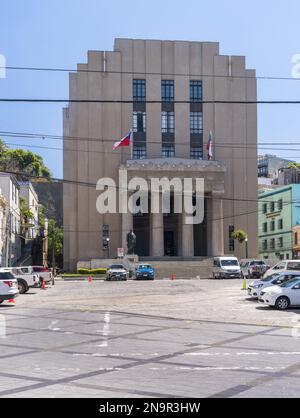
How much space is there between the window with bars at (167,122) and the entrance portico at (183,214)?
5712 millimetres

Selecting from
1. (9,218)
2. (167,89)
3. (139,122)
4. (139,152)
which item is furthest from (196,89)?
(9,218)

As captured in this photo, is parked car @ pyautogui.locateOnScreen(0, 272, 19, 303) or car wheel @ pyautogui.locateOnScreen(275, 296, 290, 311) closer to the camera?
car wheel @ pyautogui.locateOnScreen(275, 296, 290, 311)

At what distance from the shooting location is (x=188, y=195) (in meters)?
73.0

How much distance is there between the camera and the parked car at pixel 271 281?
2950cm

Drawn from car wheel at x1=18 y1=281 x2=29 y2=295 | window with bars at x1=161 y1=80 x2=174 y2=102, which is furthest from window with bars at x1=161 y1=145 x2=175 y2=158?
car wheel at x1=18 y1=281 x2=29 y2=295

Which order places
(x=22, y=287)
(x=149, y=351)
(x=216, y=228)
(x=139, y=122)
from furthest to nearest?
(x=139, y=122)
(x=216, y=228)
(x=22, y=287)
(x=149, y=351)

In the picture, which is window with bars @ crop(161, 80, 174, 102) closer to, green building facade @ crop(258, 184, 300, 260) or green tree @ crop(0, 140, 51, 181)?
green building facade @ crop(258, 184, 300, 260)

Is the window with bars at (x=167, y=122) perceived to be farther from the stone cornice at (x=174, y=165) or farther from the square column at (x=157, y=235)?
the square column at (x=157, y=235)

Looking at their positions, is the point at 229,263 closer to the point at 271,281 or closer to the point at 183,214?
the point at 183,214

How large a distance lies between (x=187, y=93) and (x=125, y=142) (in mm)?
28610

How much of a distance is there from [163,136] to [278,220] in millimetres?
20039

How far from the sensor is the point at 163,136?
79688 millimetres

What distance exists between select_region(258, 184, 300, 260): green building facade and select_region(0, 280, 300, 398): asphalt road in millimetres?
52604

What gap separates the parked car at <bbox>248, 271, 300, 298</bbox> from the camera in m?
29.5
